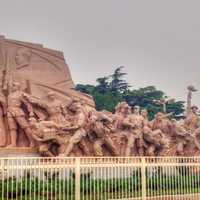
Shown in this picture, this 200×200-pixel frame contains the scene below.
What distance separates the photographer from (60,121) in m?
11.6

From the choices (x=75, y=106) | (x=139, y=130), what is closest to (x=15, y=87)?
(x=75, y=106)

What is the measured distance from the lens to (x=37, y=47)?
546 inches

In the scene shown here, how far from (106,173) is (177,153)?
6.34m

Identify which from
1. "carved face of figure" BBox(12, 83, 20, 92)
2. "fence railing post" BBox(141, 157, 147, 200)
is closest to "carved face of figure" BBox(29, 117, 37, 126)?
"carved face of figure" BBox(12, 83, 20, 92)

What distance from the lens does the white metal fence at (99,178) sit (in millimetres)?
6969

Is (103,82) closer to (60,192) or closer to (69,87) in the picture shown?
(69,87)

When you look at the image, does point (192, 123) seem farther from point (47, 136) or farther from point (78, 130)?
point (47, 136)

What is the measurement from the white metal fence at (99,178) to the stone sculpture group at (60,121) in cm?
285

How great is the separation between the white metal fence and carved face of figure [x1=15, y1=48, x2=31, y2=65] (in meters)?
5.70

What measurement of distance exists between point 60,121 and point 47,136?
87 cm

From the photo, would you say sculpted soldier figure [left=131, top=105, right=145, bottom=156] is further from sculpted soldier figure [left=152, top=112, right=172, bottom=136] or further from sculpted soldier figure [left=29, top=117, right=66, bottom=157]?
sculpted soldier figure [left=29, top=117, right=66, bottom=157]

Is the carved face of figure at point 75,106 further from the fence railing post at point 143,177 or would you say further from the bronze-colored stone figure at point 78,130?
the fence railing post at point 143,177

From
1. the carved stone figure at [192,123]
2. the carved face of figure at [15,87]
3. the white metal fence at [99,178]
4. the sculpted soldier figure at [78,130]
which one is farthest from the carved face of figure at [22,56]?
the carved stone figure at [192,123]

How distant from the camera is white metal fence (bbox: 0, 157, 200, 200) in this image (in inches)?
274
